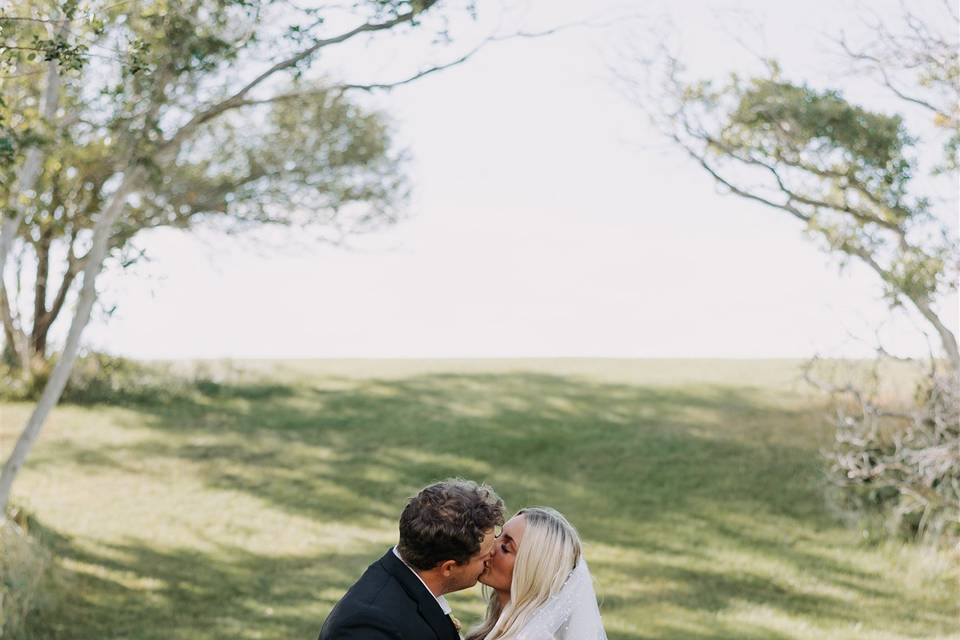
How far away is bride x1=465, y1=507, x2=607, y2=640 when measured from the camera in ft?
13.1

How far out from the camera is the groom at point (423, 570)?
146 inches

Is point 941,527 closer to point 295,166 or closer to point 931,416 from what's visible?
point 931,416

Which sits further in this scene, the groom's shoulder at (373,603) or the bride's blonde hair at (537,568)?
the bride's blonde hair at (537,568)

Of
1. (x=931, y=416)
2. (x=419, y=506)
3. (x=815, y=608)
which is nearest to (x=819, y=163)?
(x=931, y=416)

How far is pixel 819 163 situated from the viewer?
14844 millimetres

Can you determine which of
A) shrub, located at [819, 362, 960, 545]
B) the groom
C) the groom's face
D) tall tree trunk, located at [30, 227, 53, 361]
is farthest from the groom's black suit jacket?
tall tree trunk, located at [30, 227, 53, 361]

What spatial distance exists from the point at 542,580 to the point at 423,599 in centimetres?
47

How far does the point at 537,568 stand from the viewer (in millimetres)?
4004

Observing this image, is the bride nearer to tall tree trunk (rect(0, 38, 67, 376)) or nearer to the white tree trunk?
tall tree trunk (rect(0, 38, 67, 376))

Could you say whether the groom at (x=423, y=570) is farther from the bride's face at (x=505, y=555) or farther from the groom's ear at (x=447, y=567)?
the bride's face at (x=505, y=555)

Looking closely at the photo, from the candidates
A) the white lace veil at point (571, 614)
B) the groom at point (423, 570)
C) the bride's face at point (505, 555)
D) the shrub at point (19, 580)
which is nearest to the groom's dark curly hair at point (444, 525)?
the groom at point (423, 570)

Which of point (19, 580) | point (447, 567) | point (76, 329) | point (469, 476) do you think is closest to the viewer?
point (447, 567)

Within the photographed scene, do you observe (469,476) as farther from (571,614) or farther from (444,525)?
(444,525)

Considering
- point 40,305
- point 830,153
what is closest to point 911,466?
point 830,153
